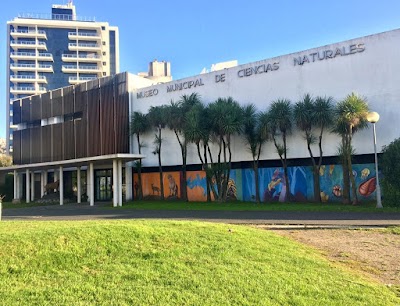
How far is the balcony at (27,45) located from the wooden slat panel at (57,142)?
211 ft

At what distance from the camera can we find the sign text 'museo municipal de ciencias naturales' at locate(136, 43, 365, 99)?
74.0 ft

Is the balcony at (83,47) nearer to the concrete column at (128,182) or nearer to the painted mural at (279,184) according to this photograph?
the concrete column at (128,182)

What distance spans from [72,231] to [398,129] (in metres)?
19.3

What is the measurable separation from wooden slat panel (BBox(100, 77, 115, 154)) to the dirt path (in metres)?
22.8

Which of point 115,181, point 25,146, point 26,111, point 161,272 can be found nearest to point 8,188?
point 25,146

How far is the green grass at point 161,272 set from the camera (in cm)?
461

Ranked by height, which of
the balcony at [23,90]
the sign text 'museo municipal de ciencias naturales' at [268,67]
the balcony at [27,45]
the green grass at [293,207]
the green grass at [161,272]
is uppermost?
the balcony at [27,45]

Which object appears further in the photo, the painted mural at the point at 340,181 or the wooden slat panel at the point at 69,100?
the wooden slat panel at the point at 69,100

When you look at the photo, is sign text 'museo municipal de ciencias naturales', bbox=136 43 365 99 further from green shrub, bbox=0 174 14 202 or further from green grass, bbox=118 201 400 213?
green shrub, bbox=0 174 14 202

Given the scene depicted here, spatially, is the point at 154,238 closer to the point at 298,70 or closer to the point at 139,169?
the point at 298,70

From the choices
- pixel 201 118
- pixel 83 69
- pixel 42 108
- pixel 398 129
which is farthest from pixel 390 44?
pixel 83 69

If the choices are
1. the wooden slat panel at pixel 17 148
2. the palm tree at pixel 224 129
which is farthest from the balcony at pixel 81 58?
the palm tree at pixel 224 129

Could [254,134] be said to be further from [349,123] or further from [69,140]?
[69,140]

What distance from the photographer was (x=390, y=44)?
2125cm
